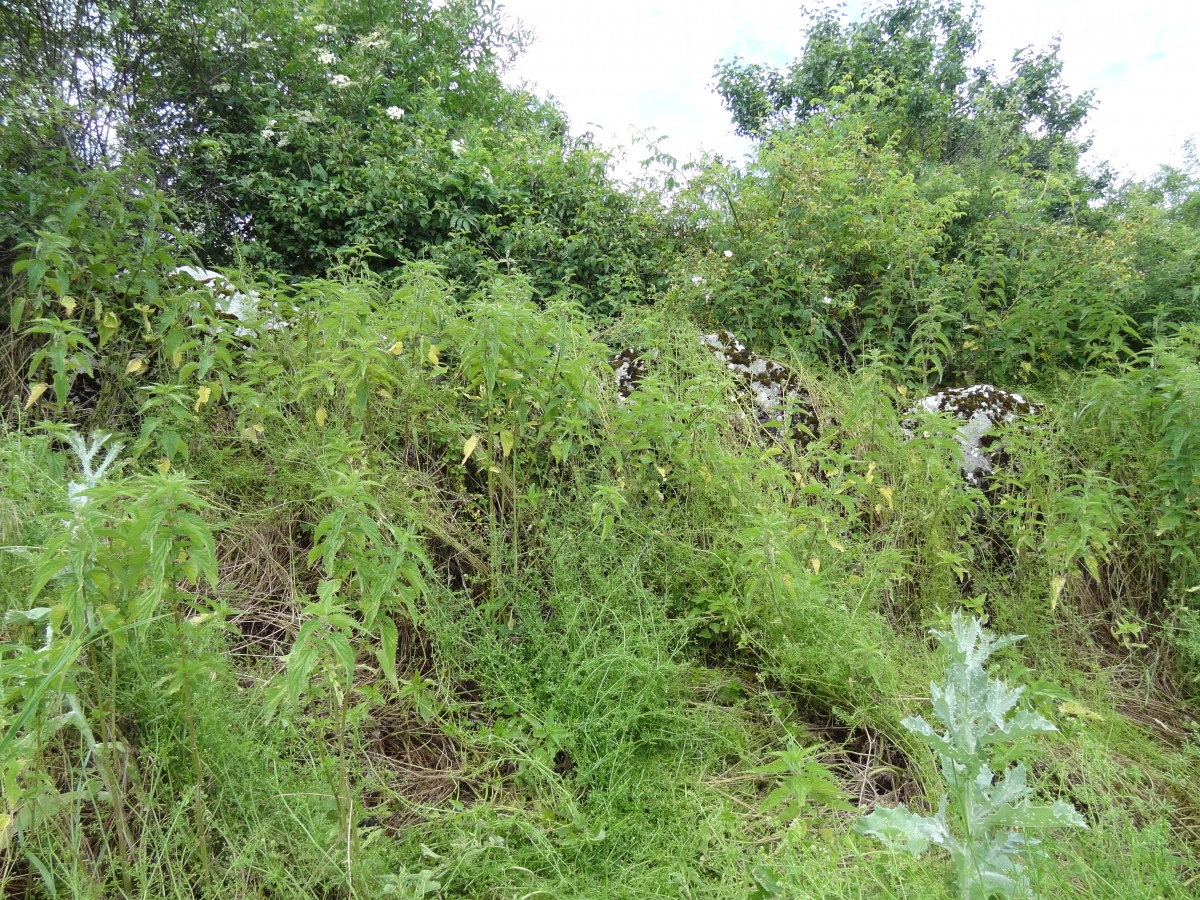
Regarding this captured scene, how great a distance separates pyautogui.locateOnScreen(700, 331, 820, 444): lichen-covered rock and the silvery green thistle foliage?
209cm

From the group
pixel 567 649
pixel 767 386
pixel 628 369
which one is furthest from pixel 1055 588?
pixel 628 369

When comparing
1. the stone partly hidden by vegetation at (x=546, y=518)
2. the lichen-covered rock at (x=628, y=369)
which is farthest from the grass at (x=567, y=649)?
the lichen-covered rock at (x=628, y=369)

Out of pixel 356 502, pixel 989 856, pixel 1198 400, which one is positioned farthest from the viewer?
pixel 1198 400

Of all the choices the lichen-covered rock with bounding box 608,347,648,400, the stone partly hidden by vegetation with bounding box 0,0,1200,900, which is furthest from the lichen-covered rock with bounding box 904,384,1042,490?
the lichen-covered rock with bounding box 608,347,648,400

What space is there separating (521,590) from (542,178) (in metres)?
4.33

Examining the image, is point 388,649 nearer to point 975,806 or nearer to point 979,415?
point 975,806

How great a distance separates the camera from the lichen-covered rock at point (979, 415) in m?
3.79

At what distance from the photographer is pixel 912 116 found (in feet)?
34.9

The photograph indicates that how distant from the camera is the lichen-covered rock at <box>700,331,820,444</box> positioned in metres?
3.88

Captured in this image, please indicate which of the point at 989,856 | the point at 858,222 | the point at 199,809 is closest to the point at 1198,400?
the point at 858,222

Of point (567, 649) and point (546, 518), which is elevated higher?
point (546, 518)

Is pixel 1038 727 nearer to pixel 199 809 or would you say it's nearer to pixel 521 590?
pixel 521 590

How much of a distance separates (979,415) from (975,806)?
2938 mm

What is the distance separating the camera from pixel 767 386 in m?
4.05
